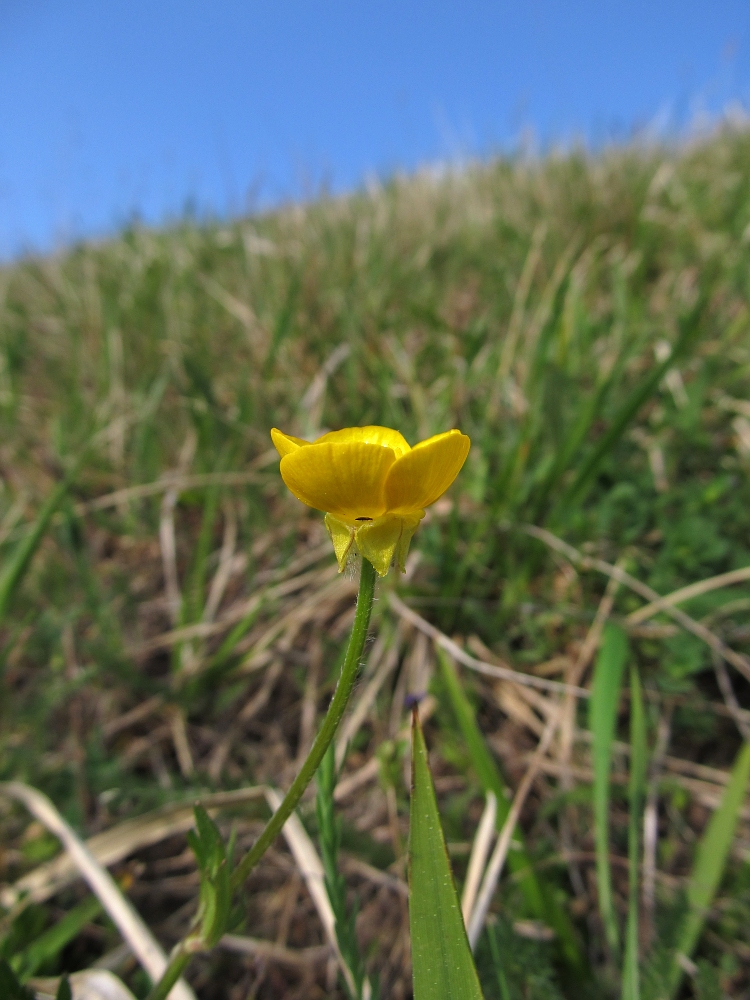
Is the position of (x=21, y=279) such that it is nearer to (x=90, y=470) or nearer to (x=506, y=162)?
(x=90, y=470)

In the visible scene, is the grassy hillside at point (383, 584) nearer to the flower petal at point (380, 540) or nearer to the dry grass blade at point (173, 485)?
the dry grass blade at point (173, 485)

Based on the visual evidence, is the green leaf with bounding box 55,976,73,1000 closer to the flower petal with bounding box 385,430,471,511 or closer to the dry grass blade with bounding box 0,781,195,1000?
the dry grass blade with bounding box 0,781,195,1000

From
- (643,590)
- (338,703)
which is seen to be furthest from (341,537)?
(643,590)

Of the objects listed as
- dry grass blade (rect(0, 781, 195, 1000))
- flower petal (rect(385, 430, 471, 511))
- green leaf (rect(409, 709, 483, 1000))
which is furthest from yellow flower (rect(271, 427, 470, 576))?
dry grass blade (rect(0, 781, 195, 1000))

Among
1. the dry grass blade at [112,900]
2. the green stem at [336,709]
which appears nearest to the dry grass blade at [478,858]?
the dry grass blade at [112,900]

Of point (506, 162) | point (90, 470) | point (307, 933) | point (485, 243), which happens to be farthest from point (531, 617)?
point (506, 162)
